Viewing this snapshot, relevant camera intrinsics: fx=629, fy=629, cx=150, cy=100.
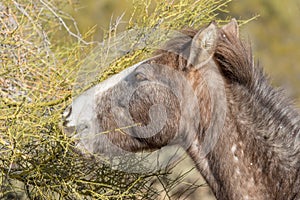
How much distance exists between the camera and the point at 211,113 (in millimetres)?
4031

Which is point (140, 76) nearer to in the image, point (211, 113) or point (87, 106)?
point (87, 106)

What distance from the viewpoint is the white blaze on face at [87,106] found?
14.3ft

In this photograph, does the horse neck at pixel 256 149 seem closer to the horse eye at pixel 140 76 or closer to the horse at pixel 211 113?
the horse at pixel 211 113

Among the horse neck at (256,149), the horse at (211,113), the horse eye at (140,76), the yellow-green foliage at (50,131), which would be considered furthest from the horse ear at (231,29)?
the yellow-green foliage at (50,131)

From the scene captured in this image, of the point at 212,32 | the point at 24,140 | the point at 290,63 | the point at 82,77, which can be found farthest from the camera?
the point at 290,63

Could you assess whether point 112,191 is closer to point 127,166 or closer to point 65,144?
point 127,166

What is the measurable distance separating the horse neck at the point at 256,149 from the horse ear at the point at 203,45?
26 cm

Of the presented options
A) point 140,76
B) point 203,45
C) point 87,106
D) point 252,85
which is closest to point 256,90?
point 252,85

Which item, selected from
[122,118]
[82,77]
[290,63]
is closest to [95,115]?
[122,118]

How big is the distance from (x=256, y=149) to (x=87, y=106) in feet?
4.10

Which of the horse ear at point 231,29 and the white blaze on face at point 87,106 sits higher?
the horse ear at point 231,29

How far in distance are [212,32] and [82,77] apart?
1.79 m

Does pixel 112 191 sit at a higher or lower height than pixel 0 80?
lower

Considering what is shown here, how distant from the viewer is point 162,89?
426 centimetres
